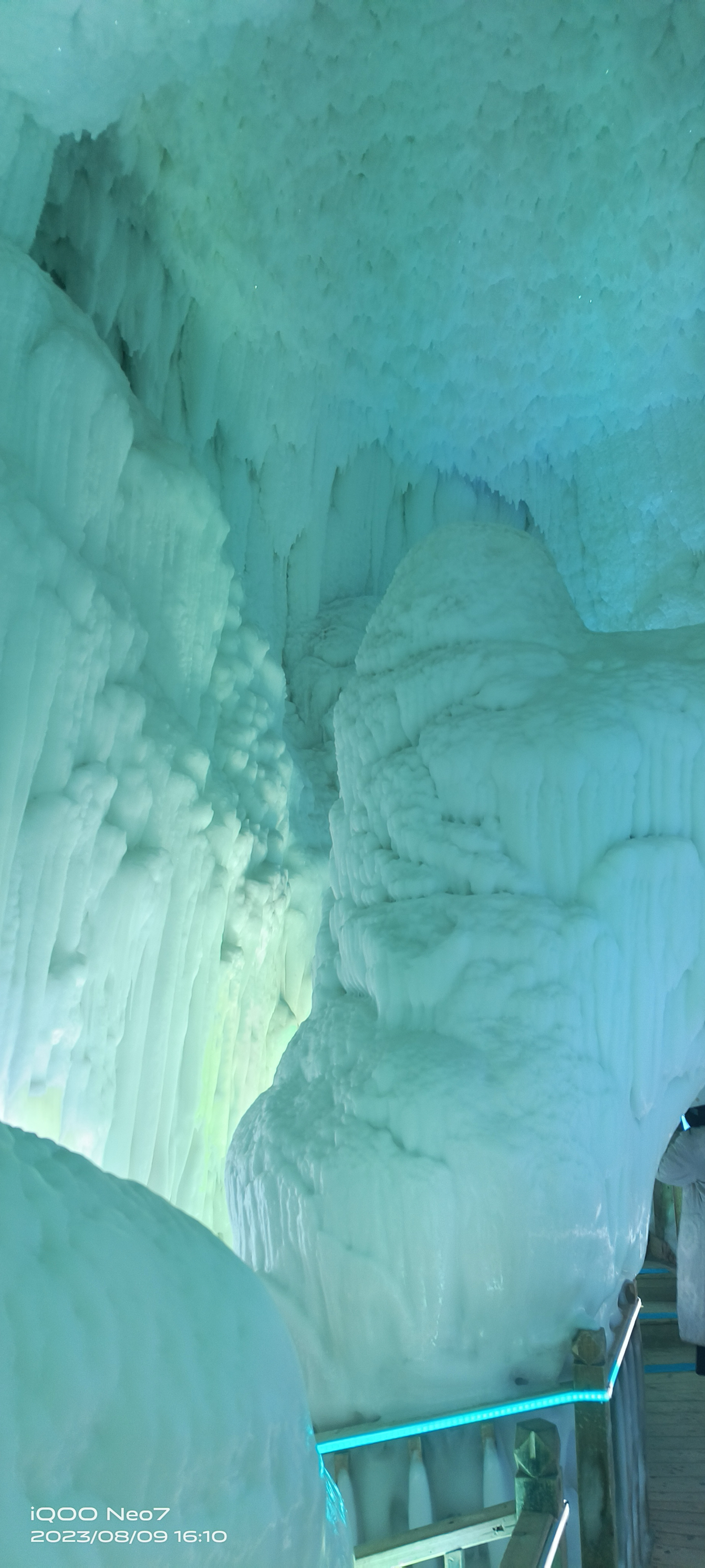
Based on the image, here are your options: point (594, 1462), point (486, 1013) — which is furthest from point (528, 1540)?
point (486, 1013)

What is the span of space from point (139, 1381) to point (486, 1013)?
8.96ft

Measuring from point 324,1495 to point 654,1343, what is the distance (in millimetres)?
5201

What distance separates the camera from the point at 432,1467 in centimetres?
335

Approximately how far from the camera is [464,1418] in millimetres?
3172

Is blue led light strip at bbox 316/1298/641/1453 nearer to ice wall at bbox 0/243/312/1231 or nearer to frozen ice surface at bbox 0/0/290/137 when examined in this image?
ice wall at bbox 0/243/312/1231

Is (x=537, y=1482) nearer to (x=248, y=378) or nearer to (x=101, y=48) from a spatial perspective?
(x=101, y=48)

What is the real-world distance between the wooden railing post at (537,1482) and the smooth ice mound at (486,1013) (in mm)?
1034

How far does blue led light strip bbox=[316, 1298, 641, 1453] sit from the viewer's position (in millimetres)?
3111

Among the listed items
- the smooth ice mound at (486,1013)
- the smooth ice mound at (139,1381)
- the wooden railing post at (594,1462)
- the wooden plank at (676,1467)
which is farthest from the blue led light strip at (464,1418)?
the smooth ice mound at (139,1381)

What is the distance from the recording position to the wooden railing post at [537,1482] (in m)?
2.28

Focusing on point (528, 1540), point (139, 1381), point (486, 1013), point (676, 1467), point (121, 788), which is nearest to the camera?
point (139, 1381)


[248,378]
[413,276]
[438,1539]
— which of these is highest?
[413,276]
